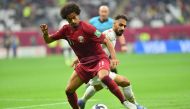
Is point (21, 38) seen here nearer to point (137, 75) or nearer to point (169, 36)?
point (169, 36)

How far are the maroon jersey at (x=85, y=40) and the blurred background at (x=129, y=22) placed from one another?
2997 centimetres

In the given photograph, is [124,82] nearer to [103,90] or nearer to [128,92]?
[128,92]

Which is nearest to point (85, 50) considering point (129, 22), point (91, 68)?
point (91, 68)

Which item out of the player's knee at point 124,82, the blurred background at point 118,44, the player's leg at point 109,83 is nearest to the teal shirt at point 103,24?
the player's knee at point 124,82

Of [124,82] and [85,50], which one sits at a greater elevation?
[85,50]

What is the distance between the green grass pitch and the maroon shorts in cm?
218

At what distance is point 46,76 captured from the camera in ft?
83.8

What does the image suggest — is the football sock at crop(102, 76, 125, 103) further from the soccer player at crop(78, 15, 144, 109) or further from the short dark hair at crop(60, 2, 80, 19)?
the short dark hair at crop(60, 2, 80, 19)

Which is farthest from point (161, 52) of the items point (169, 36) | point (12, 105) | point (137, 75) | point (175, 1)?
point (12, 105)

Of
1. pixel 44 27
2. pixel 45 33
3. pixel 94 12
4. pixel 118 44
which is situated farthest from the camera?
pixel 94 12

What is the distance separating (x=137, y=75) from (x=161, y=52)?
16789 millimetres

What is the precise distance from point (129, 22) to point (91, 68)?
113 ft

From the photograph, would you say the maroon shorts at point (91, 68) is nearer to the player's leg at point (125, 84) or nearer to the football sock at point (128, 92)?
the player's leg at point (125, 84)

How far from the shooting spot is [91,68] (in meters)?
11.8
